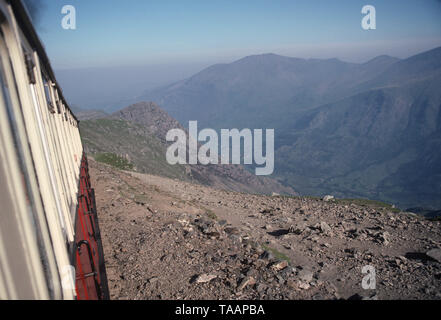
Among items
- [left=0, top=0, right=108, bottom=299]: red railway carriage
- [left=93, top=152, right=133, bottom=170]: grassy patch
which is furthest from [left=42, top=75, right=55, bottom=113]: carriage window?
[left=93, top=152, right=133, bottom=170]: grassy patch

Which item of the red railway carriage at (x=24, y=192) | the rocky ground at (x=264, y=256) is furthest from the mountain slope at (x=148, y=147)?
the red railway carriage at (x=24, y=192)

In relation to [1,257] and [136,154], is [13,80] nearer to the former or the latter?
[1,257]

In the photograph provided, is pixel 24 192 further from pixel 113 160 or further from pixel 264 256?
pixel 113 160

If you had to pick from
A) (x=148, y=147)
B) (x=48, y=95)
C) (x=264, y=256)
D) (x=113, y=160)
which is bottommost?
(x=148, y=147)

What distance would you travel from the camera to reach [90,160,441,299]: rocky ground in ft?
19.5

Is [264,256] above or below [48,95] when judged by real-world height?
below

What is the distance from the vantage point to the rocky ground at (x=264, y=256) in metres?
5.94

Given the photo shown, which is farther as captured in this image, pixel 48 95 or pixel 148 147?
pixel 148 147

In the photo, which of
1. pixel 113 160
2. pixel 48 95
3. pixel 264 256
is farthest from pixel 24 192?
pixel 113 160

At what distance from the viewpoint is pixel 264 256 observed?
720 cm

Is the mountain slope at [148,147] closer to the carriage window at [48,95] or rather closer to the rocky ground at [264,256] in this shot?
the rocky ground at [264,256]

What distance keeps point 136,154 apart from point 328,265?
65778mm
